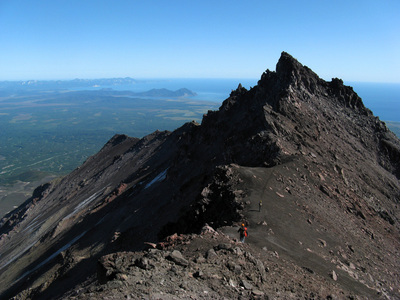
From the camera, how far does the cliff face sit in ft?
40.2

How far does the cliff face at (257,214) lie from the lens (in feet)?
40.2

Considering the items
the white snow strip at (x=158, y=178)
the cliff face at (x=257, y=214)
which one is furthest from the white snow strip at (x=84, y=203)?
the white snow strip at (x=158, y=178)

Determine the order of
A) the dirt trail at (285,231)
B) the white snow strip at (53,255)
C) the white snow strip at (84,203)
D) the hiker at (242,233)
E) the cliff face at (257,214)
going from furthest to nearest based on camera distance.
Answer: the white snow strip at (84,203), the white snow strip at (53,255), the dirt trail at (285,231), the hiker at (242,233), the cliff face at (257,214)

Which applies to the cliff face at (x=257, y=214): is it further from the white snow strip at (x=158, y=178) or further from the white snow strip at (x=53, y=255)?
the white snow strip at (x=158, y=178)

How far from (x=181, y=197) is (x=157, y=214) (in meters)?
3.37

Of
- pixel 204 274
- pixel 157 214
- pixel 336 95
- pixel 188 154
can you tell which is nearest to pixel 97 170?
→ pixel 188 154

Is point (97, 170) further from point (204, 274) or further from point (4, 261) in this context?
point (204, 274)

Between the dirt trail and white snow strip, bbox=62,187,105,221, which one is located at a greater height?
the dirt trail

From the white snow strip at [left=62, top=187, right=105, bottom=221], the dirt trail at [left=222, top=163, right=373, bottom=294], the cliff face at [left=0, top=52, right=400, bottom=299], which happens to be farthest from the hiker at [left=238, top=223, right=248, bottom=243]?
the white snow strip at [left=62, top=187, right=105, bottom=221]

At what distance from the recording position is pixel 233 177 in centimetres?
2112

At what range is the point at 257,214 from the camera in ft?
57.7

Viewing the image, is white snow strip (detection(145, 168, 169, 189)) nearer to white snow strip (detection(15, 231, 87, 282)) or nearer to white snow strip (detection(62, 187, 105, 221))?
white snow strip (detection(15, 231, 87, 282))

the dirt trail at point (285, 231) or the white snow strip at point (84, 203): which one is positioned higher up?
the dirt trail at point (285, 231)

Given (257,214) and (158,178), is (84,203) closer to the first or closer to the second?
(158,178)
